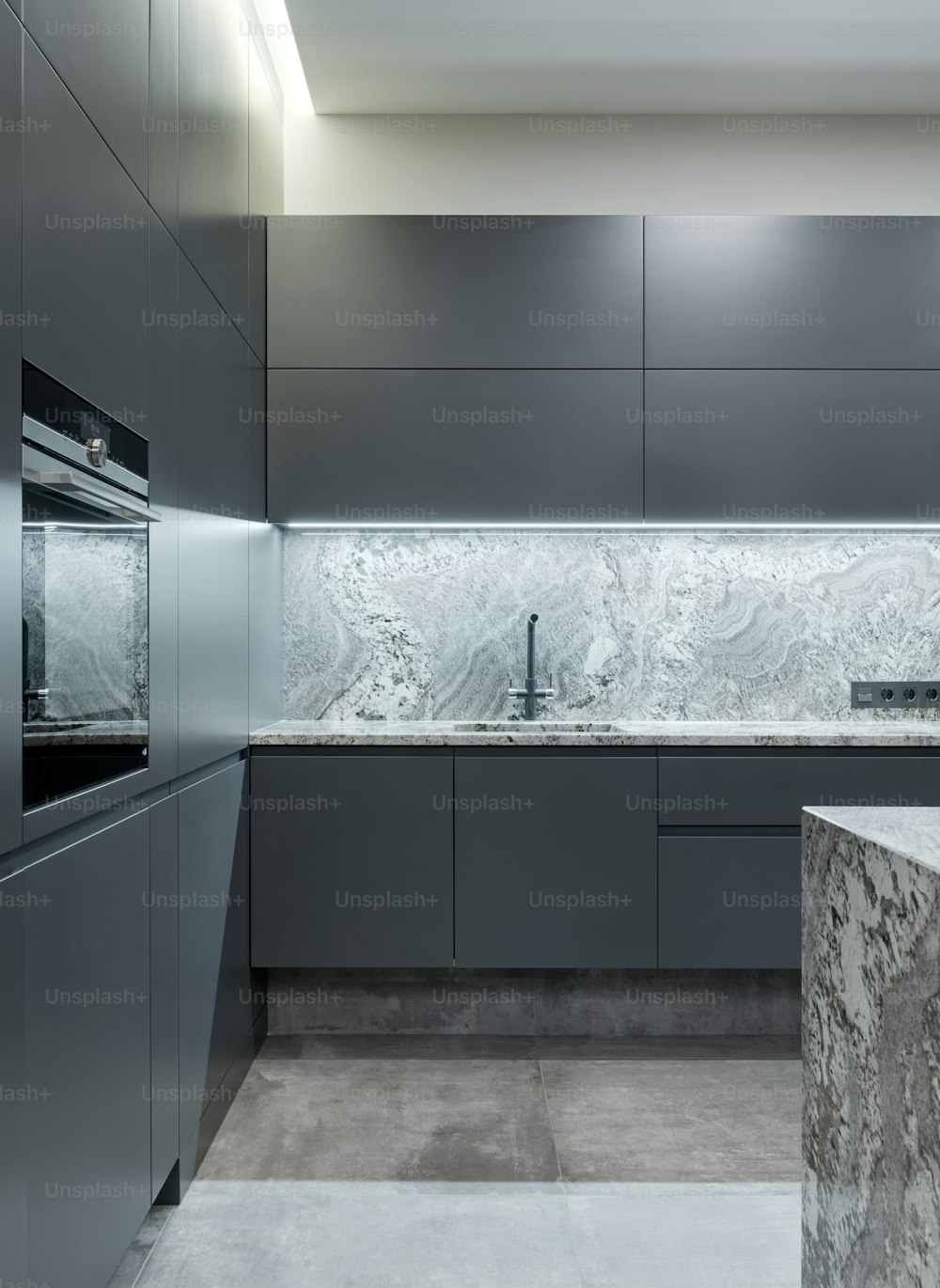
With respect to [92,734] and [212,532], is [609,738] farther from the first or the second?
[92,734]

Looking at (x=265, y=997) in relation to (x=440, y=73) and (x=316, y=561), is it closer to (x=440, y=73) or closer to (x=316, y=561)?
(x=316, y=561)

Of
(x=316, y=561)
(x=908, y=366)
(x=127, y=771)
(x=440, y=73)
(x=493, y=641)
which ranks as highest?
(x=440, y=73)

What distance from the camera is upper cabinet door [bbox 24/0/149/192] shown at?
4.43 ft

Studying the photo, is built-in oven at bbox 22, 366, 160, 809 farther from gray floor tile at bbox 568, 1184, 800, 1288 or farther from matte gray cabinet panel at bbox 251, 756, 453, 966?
gray floor tile at bbox 568, 1184, 800, 1288

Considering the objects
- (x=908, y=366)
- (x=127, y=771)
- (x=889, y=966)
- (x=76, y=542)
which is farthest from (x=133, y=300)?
(x=908, y=366)

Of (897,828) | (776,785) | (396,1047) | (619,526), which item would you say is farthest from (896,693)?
(897,828)

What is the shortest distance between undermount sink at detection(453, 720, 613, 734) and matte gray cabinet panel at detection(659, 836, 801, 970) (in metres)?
0.53

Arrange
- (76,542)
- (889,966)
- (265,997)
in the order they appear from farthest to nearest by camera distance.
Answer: (265,997)
(76,542)
(889,966)

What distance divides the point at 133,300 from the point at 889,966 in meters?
1.64

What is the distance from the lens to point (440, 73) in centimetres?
305

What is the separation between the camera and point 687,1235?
74.6 inches

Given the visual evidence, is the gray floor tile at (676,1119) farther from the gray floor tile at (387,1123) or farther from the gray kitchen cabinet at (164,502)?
the gray kitchen cabinet at (164,502)

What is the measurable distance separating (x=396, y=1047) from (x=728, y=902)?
1123mm

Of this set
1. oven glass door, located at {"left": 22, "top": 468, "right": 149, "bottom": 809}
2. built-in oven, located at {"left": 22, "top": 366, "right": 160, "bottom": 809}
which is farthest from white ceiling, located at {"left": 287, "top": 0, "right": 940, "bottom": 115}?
oven glass door, located at {"left": 22, "top": 468, "right": 149, "bottom": 809}
